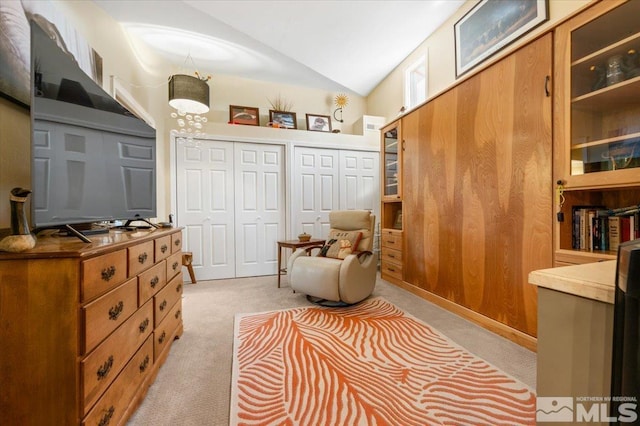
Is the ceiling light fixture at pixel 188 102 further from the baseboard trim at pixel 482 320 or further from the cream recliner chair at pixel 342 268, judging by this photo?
the baseboard trim at pixel 482 320

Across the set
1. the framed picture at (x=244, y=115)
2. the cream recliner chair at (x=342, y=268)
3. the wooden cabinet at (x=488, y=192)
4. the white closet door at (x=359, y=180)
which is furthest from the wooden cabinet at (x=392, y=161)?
the framed picture at (x=244, y=115)

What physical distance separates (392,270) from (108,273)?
3.06 metres

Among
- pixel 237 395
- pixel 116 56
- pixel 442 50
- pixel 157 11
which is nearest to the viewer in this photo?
pixel 237 395

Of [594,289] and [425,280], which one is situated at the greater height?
[594,289]

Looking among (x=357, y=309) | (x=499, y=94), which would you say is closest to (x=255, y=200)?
(x=357, y=309)

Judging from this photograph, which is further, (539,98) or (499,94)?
(499,94)

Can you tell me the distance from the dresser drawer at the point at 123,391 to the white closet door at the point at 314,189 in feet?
9.30

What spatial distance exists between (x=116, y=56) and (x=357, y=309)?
3278 mm

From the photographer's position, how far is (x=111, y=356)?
43.6 inches

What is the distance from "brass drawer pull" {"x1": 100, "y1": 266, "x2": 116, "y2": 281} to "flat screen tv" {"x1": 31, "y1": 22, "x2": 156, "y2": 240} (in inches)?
9.6

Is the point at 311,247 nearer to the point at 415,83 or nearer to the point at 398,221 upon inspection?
the point at 398,221

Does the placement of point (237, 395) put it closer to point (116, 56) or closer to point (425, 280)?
point (425, 280)

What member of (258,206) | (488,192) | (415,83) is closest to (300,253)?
(258,206)

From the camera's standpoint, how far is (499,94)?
6.86ft
